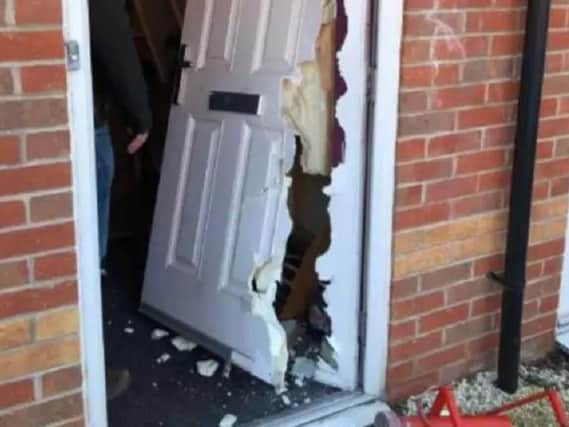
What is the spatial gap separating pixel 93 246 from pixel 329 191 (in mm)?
891

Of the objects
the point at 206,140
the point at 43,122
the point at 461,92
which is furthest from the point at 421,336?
the point at 43,122

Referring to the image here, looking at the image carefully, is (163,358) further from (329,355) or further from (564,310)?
(564,310)

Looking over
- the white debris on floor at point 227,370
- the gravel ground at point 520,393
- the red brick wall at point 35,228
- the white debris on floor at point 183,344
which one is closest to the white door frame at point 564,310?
the gravel ground at point 520,393

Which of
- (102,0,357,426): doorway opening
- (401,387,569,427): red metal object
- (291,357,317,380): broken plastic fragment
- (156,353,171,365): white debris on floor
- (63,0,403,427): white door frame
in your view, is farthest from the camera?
(156,353,171,365): white debris on floor

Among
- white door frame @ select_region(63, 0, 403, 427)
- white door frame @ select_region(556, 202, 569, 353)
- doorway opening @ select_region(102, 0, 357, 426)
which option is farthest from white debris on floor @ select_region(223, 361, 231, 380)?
white door frame @ select_region(556, 202, 569, 353)

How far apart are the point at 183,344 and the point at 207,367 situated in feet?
0.71

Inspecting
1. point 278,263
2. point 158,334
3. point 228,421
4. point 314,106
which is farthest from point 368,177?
point 158,334

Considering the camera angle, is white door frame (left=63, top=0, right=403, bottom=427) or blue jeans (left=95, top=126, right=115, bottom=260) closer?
white door frame (left=63, top=0, right=403, bottom=427)

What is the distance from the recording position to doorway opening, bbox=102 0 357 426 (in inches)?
116

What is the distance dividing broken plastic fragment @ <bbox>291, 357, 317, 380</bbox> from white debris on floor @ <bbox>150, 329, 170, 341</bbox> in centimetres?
59

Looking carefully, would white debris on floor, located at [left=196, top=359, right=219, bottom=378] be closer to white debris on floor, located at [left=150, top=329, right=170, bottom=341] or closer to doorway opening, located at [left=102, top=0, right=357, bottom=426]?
doorway opening, located at [left=102, top=0, right=357, bottom=426]

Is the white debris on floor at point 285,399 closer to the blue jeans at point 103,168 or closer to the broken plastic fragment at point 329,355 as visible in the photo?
the broken plastic fragment at point 329,355

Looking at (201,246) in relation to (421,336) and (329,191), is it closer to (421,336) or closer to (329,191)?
(329,191)

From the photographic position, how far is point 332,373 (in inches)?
122
